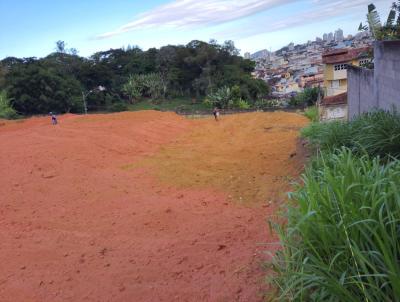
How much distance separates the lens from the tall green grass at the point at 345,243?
1.57 m

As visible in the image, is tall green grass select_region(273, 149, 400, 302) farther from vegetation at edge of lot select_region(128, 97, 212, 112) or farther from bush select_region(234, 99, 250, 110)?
vegetation at edge of lot select_region(128, 97, 212, 112)

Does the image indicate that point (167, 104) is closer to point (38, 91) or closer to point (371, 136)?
point (38, 91)

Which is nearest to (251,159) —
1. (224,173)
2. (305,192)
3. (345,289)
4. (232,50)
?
(224,173)

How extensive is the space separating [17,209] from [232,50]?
32.1 meters

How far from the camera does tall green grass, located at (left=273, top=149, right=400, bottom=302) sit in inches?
61.9

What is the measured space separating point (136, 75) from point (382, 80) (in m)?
32.9

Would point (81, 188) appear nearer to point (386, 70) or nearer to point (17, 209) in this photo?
point (17, 209)

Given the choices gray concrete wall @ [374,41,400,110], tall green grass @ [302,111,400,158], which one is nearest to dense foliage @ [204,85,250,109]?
gray concrete wall @ [374,41,400,110]

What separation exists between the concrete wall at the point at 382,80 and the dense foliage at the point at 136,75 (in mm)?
23772

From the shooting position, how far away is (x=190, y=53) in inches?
1416

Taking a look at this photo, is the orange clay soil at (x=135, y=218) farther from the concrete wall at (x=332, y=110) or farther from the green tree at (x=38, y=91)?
the green tree at (x=38, y=91)

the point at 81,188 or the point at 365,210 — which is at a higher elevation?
the point at 365,210

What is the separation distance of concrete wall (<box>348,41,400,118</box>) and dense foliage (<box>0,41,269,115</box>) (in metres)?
23.8

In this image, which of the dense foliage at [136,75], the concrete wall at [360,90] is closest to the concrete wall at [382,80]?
the concrete wall at [360,90]
